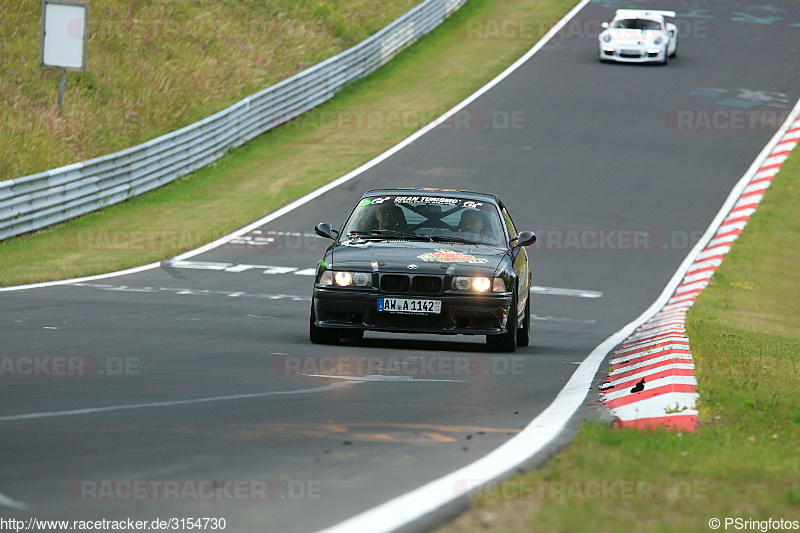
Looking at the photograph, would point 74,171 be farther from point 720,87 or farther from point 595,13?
point 595,13

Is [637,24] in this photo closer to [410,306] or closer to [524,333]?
[524,333]

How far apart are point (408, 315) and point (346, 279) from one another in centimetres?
65

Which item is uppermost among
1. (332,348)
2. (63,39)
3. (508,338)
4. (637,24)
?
(637,24)

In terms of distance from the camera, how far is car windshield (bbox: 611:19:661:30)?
37219 mm

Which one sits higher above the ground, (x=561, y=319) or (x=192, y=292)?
(x=561, y=319)

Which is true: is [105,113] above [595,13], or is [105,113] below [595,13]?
below

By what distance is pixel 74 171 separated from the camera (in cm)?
2303

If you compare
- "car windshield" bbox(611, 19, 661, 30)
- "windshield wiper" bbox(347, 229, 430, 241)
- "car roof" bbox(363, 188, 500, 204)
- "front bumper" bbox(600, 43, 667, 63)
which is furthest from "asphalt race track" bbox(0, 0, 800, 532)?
"car windshield" bbox(611, 19, 661, 30)

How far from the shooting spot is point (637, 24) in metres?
37.3

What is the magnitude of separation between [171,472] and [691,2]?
148ft

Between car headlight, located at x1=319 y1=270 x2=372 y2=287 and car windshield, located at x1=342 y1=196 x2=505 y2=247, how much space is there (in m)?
1.02

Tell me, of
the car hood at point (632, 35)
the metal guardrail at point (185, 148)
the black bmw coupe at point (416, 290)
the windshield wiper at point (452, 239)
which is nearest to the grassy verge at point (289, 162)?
the metal guardrail at point (185, 148)

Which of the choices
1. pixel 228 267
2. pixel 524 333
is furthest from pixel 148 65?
pixel 524 333

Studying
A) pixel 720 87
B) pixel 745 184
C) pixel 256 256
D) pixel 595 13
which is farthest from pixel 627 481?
pixel 595 13
